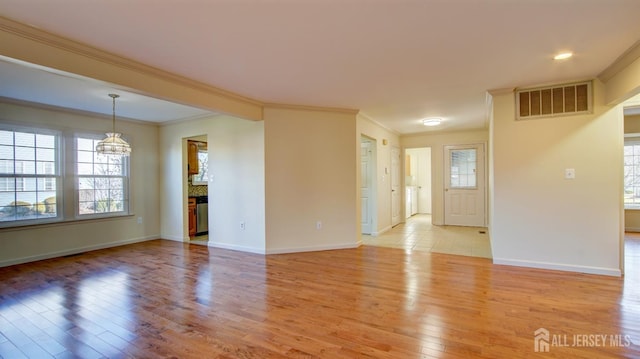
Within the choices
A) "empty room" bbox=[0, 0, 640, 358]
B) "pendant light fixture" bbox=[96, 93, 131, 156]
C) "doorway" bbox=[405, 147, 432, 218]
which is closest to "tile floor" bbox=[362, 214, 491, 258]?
"empty room" bbox=[0, 0, 640, 358]

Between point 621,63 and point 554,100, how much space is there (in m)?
0.76

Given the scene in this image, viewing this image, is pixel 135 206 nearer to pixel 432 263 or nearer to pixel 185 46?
pixel 185 46

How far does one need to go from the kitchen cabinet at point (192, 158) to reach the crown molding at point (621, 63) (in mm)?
6857

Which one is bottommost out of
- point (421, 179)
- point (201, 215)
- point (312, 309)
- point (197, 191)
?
point (312, 309)

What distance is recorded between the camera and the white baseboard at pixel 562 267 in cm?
355

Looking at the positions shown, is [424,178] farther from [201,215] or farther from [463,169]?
[201,215]

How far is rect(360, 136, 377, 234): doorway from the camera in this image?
6141 mm

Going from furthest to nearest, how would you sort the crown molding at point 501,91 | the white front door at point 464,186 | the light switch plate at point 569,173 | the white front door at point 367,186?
the white front door at point 464,186 → the white front door at point 367,186 → the crown molding at point 501,91 → the light switch plate at point 569,173

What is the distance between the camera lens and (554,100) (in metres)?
3.79

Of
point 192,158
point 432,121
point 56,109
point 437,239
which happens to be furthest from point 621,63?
point 56,109

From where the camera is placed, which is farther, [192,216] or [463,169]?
[463,169]

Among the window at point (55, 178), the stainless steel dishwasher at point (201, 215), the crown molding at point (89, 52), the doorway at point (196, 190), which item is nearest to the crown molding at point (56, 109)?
the window at point (55, 178)

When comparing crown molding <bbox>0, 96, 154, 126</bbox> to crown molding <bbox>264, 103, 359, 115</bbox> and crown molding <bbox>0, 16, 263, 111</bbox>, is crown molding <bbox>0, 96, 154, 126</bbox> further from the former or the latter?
crown molding <bbox>264, 103, 359, 115</bbox>

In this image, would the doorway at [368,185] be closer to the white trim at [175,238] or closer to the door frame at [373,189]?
the door frame at [373,189]
